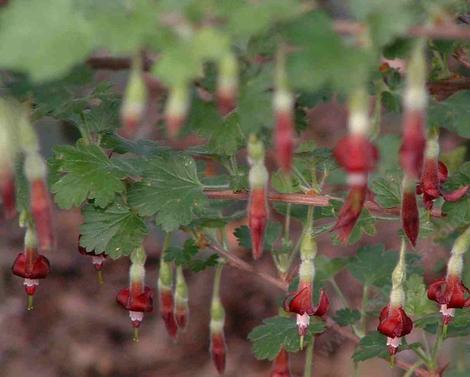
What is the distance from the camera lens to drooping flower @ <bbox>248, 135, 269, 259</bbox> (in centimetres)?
138

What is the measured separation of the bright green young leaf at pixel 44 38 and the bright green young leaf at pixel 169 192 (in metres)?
0.77

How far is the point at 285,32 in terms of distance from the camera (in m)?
1.05

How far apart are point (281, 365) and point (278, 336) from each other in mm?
145

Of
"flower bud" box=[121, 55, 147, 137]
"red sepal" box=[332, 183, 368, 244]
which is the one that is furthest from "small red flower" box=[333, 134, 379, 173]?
"flower bud" box=[121, 55, 147, 137]

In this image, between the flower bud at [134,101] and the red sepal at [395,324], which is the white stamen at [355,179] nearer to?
the flower bud at [134,101]

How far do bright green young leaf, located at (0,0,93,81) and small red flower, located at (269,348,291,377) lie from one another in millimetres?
1192

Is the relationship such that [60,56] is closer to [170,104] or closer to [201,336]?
[170,104]

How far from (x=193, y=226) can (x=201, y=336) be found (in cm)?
230

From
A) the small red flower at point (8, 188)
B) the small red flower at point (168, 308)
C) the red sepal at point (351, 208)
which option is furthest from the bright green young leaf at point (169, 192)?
the small red flower at point (8, 188)

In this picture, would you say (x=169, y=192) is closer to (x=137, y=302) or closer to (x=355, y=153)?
(x=137, y=302)

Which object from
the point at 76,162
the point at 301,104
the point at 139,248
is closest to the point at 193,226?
the point at 139,248

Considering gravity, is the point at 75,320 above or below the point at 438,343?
below

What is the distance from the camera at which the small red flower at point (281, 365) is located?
81.3 inches

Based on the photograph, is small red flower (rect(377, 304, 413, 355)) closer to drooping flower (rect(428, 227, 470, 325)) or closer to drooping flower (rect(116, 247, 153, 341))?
drooping flower (rect(428, 227, 470, 325))
